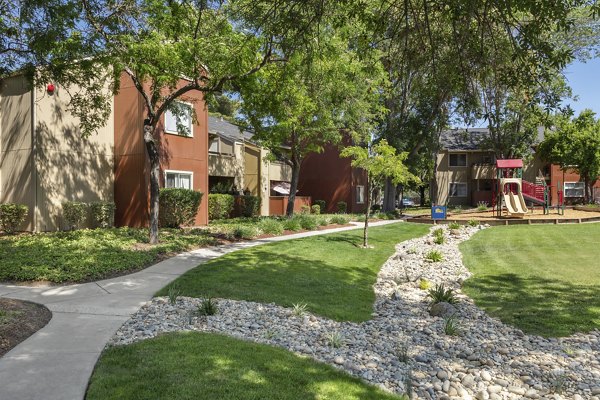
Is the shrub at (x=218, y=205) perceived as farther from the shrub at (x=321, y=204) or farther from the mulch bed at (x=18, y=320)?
the mulch bed at (x=18, y=320)

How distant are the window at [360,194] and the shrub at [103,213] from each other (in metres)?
22.5

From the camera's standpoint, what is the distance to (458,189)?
46031 mm

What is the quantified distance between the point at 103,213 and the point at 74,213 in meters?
1.05

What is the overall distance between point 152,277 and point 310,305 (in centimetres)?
379

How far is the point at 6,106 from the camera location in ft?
53.0

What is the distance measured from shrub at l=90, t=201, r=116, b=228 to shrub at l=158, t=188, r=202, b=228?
6.00 ft

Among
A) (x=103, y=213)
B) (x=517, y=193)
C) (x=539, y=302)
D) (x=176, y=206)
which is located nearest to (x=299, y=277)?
(x=539, y=302)

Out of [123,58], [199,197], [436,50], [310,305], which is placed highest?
[123,58]

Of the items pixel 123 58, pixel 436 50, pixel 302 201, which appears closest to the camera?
pixel 436 50

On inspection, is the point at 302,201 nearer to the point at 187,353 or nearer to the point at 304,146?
the point at 304,146

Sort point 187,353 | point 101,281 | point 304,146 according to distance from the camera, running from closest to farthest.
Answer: point 187,353, point 101,281, point 304,146

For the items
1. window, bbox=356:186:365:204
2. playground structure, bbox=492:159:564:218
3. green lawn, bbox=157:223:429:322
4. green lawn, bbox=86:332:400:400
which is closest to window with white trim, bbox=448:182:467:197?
window, bbox=356:186:365:204

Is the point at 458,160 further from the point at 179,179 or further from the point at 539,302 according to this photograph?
the point at 539,302

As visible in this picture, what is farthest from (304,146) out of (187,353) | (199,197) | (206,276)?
(187,353)
